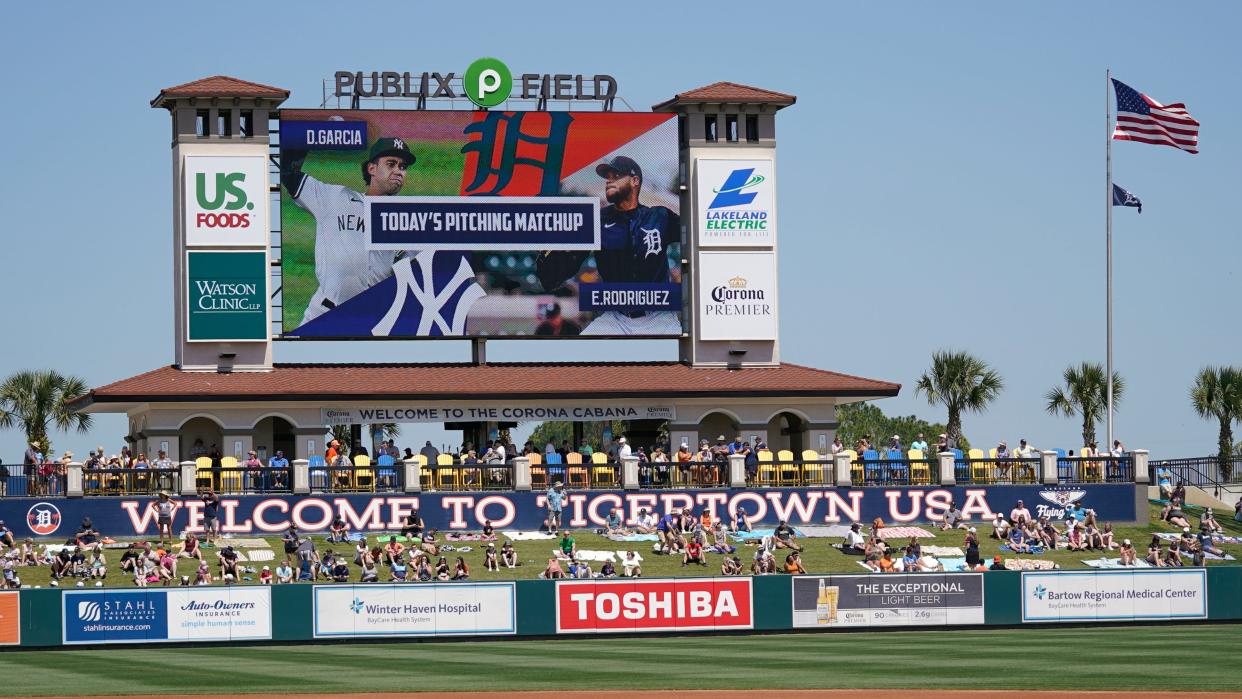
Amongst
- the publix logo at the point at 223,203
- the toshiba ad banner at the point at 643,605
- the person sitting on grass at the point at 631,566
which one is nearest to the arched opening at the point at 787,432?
the person sitting on grass at the point at 631,566

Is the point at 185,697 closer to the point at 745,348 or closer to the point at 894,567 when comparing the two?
the point at 894,567

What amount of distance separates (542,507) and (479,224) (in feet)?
33.1

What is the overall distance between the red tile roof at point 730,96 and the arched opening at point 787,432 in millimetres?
9738

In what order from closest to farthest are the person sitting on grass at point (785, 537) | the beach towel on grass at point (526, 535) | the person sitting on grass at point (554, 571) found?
the person sitting on grass at point (554, 571), the person sitting on grass at point (785, 537), the beach towel on grass at point (526, 535)

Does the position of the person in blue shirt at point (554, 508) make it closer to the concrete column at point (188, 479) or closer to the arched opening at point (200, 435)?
the concrete column at point (188, 479)

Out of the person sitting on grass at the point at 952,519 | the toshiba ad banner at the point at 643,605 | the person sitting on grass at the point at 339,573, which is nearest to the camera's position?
the toshiba ad banner at the point at 643,605

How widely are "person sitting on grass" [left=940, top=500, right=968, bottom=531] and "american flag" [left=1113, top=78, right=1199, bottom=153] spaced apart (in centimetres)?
1189

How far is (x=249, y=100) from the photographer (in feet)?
188

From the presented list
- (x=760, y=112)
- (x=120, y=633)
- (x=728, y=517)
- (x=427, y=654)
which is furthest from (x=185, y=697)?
(x=760, y=112)

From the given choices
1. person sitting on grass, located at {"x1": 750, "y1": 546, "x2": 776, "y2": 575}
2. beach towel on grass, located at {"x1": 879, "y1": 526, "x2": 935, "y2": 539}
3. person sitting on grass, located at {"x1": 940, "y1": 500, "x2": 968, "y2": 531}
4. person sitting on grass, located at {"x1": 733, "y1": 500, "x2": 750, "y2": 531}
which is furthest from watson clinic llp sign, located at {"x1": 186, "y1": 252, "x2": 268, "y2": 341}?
person sitting on grass, located at {"x1": 940, "y1": 500, "x2": 968, "y2": 531}

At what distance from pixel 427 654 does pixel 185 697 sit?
8.49 meters

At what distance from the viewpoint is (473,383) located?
191 feet

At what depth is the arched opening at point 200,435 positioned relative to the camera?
5662 centimetres

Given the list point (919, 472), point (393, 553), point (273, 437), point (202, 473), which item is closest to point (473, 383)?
point (273, 437)
